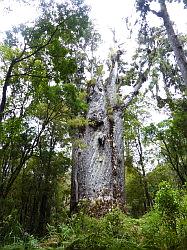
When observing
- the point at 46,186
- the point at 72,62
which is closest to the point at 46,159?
the point at 46,186

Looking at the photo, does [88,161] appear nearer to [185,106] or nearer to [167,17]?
[167,17]

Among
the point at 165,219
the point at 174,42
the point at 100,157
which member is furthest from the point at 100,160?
the point at 165,219

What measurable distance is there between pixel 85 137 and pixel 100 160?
3.81 feet

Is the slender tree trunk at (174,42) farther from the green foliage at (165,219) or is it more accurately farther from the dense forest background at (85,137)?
the green foliage at (165,219)

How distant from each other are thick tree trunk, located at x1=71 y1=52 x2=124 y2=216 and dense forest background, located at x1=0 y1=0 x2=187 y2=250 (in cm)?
4

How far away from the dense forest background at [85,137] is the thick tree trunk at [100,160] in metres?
0.04

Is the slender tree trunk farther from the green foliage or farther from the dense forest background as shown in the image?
the green foliage

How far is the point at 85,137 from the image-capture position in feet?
36.2

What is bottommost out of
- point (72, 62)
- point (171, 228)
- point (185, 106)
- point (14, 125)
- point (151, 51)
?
point (171, 228)

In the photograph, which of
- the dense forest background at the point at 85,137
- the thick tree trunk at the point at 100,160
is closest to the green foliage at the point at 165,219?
the dense forest background at the point at 85,137

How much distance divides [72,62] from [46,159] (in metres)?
8.05

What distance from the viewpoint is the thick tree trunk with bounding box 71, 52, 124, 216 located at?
9586 millimetres

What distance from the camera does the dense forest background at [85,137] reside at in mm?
4193

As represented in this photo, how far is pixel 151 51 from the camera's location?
618 inches
